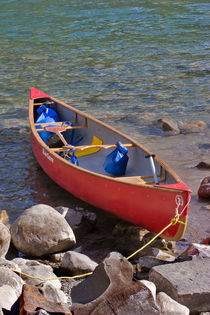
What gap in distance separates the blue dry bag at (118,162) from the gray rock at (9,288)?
3.73m

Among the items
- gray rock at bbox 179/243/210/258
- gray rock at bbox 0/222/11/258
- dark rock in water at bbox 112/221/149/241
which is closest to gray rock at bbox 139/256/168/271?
gray rock at bbox 179/243/210/258

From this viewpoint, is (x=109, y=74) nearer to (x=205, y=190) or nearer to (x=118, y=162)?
(x=118, y=162)

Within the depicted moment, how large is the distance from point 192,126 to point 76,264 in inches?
267

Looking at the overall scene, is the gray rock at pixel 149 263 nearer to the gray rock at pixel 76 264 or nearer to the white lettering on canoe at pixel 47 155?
the gray rock at pixel 76 264

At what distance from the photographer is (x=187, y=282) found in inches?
206

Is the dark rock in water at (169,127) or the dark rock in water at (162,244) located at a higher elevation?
the dark rock in water at (162,244)

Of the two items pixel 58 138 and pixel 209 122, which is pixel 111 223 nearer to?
pixel 58 138

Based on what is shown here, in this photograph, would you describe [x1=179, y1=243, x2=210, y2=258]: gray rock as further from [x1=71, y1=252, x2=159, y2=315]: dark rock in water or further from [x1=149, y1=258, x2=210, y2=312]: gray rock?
[x1=71, y1=252, x2=159, y2=315]: dark rock in water

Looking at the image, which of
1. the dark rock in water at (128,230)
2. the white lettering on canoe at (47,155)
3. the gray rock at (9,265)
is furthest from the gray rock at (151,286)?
the white lettering on canoe at (47,155)

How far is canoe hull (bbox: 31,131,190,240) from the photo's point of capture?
690 centimetres

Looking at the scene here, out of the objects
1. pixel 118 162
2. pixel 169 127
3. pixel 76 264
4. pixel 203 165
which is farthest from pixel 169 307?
pixel 169 127

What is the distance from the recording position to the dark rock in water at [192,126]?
39.6 feet

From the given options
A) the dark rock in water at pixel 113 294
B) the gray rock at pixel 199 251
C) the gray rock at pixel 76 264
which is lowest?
the gray rock at pixel 76 264

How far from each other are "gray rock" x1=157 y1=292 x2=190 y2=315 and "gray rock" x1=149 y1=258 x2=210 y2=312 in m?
0.15
